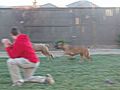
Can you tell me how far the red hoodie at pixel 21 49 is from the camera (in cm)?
891

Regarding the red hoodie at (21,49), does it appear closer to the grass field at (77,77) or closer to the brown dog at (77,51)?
the grass field at (77,77)

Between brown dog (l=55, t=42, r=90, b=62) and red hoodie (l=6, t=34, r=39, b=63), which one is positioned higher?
red hoodie (l=6, t=34, r=39, b=63)

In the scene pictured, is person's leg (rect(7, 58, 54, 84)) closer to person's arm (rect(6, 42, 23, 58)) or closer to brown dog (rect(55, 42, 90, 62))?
person's arm (rect(6, 42, 23, 58))

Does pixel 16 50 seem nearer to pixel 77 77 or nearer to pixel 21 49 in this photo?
pixel 21 49

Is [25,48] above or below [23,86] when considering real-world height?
above

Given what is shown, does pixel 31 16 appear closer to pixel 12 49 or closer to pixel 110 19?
pixel 110 19

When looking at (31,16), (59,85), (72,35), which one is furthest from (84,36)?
(59,85)

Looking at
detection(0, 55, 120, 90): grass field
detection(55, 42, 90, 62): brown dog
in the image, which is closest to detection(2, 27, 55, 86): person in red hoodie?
detection(0, 55, 120, 90): grass field

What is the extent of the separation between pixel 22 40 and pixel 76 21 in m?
14.4

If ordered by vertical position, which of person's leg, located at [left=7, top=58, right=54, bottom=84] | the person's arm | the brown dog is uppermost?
the person's arm

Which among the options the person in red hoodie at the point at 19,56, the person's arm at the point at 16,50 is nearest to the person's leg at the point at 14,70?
the person in red hoodie at the point at 19,56

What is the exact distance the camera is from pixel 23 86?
8961mm

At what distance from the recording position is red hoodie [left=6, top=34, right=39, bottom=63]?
8.91 m

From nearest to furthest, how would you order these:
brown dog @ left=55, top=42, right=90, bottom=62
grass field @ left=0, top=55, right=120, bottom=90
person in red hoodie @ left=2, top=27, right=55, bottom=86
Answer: grass field @ left=0, top=55, right=120, bottom=90, person in red hoodie @ left=2, top=27, right=55, bottom=86, brown dog @ left=55, top=42, right=90, bottom=62
